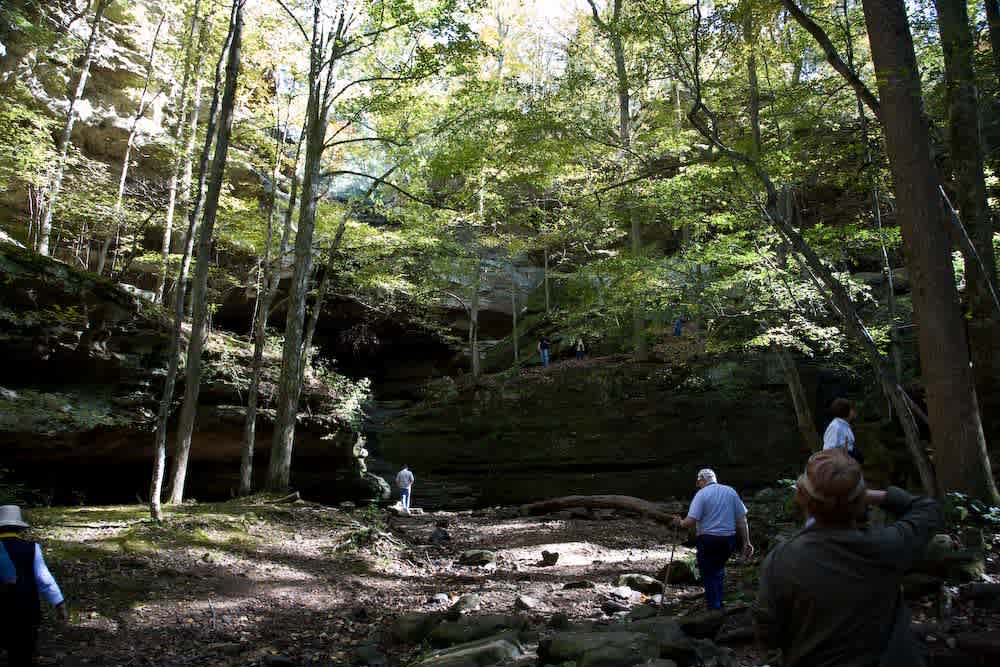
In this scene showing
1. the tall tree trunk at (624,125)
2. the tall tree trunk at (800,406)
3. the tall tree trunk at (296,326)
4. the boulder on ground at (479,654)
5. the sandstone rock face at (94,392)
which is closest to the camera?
the boulder on ground at (479,654)

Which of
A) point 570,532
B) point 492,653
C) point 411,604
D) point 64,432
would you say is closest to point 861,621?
point 492,653

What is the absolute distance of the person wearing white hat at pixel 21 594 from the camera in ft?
12.4

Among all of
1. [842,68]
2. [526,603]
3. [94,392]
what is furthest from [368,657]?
[94,392]

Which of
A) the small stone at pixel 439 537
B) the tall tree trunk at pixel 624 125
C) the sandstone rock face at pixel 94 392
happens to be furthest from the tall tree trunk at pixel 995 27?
→ the sandstone rock face at pixel 94 392

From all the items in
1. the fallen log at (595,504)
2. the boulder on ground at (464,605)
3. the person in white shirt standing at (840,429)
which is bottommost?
the boulder on ground at (464,605)

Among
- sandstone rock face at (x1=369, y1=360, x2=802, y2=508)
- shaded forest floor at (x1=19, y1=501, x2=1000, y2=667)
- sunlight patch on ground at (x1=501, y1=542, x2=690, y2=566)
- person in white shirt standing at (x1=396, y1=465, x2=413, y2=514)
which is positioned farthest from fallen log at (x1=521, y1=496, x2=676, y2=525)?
sunlight patch on ground at (x1=501, y1=542, x2=690, y2=566)

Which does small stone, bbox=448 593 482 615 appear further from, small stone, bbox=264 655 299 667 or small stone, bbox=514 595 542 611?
small stone, bbox=264 655 299 667

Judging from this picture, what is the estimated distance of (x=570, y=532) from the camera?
37.3 ft

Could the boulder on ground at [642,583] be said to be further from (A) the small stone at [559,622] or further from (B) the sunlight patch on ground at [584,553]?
(B) the sunlight patch on ground at [584,553]

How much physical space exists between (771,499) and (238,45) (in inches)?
494

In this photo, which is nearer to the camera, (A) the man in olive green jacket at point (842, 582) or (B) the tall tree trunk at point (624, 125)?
(A) the man in olive green jacket at point (842, 582)

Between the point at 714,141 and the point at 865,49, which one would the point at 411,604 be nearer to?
the point at 714,141

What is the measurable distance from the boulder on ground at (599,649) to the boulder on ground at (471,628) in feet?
3.27

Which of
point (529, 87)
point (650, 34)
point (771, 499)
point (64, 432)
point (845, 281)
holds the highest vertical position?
point (529, 87)
